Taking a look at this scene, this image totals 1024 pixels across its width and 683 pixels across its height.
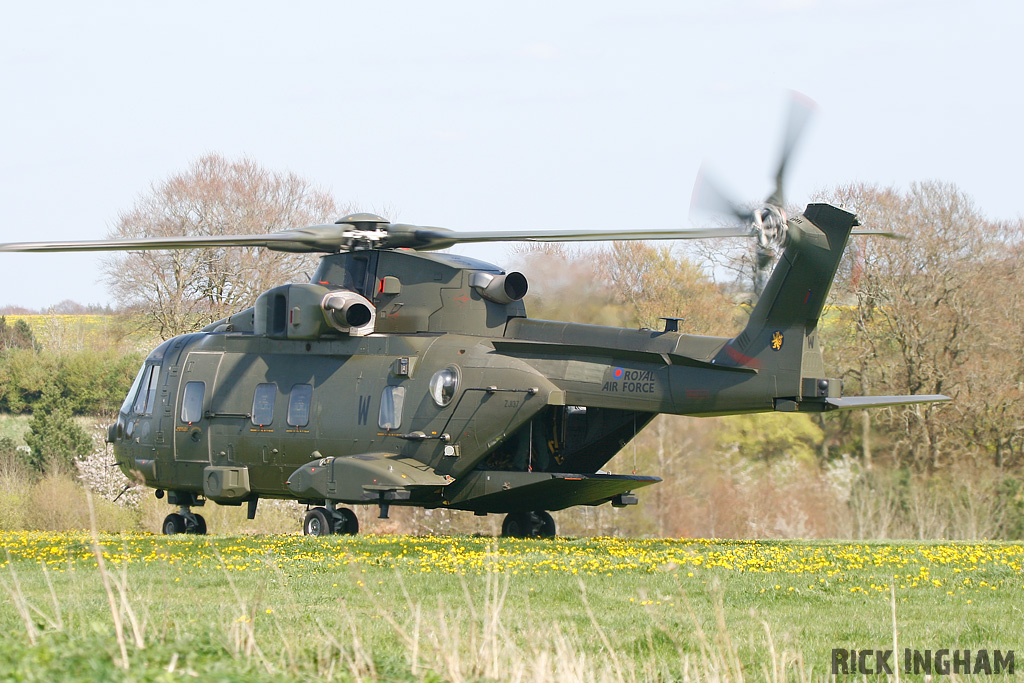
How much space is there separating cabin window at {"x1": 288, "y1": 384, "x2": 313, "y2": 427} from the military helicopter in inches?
1.2

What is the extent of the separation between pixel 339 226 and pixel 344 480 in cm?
437

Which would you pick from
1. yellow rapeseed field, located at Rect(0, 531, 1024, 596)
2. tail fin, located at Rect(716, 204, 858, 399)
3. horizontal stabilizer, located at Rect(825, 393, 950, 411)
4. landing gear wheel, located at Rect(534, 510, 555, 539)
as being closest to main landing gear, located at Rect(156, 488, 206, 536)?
yellow rapeseed field, located at Rect(0, 531, 1024, 596)

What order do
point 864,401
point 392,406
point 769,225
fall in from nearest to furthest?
point 769,225, point 864,401, point 392,406

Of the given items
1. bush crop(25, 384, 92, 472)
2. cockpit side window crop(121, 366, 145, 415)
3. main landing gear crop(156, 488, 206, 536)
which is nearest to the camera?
main landing gear crop(156, 488, 206, 536)

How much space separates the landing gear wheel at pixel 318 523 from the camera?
21.1m

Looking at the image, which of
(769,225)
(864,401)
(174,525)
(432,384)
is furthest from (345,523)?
(769,225)

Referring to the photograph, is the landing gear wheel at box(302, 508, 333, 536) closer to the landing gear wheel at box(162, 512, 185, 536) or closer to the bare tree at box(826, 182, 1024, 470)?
the landing gear wheel at box(162, 512, 185, 536)

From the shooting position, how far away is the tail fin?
54.1 feet

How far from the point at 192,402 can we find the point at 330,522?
392cm

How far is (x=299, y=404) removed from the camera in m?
21.3

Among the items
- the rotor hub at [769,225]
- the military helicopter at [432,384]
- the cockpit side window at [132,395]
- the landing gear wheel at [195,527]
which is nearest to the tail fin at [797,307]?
the military helicopter at [432,384]

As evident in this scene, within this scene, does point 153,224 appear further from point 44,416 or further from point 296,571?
point 296,571

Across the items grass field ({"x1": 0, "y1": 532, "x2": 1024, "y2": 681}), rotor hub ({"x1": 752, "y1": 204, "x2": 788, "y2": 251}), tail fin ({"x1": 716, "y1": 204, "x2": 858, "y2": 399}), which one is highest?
rotor hub ({"x1": 752, "y1": 204, "x2": 788, "y2": 251})

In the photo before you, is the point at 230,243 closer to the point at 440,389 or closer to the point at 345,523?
the point at 440,389
